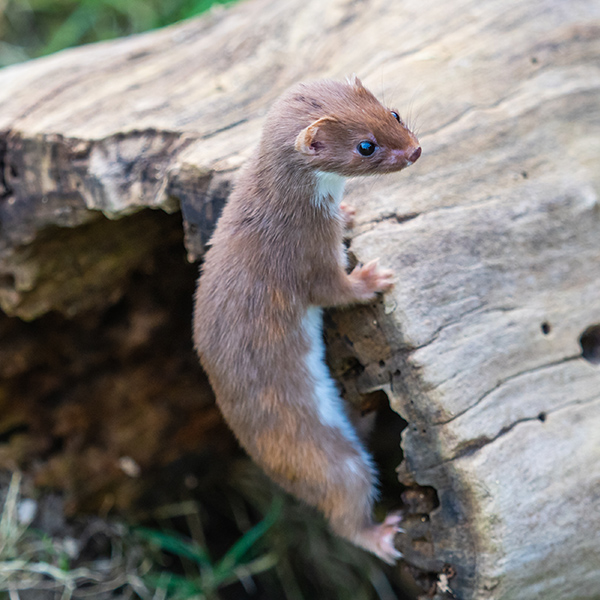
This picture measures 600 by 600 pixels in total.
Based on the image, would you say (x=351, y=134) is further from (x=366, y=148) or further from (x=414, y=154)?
(x=414, y=154)

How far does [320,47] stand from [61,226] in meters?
1.23

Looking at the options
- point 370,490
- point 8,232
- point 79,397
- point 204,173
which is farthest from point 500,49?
point 79,397

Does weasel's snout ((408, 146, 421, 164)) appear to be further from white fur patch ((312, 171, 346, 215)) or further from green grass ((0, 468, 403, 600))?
green grass ((0, 468, 403, 600))

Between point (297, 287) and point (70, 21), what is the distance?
11.3ft

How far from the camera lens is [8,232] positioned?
95.2 inches

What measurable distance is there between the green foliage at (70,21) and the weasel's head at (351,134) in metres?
2.61

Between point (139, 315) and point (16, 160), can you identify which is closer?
point (16, 160)

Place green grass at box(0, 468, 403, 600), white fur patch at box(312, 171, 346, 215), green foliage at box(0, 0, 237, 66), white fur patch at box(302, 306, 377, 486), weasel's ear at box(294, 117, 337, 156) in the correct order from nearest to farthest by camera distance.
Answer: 1. weasel's ear at box(294, 117, 337, 156)
2. white fur patch at box(312, 171, 346, 215)
3. white fur patch at box(302, 306, 377, 486)
4. green grass at box(0, 468, 403, 600)
5. green foliage at box(0, 0, 237, 66)

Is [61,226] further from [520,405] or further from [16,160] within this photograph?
[520,405]

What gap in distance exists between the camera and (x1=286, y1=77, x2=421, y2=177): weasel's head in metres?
1.74

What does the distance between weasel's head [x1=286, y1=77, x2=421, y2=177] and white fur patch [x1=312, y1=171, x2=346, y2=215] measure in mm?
76

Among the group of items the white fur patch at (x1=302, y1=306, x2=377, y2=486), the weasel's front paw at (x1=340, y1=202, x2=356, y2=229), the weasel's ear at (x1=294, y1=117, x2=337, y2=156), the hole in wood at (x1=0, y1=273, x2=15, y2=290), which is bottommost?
the white fur patch at (x1=302, y1=306, x2=377, y2=486)

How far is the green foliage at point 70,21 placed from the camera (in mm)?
4199

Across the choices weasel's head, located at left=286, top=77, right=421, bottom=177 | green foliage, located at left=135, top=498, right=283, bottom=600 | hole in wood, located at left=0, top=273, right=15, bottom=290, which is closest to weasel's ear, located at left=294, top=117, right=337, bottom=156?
weasel's head, located at left=286, top=77, right=421, bottom=177
